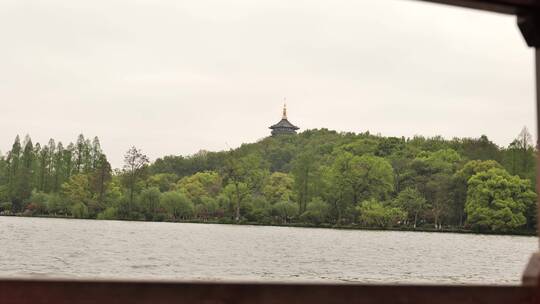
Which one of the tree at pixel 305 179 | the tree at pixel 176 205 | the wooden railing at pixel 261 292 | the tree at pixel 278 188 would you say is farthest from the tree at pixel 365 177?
the wooden railing at pixel 261 292

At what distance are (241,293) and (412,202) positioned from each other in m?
90.7

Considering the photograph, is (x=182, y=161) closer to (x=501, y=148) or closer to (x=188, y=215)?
(x=188, y=215)

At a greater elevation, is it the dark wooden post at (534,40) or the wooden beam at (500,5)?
the wooden beam at (500,5)

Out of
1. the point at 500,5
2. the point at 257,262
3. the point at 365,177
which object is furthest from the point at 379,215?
the point at 500,5

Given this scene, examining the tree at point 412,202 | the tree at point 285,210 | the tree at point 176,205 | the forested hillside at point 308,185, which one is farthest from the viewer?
the tree at point 176,205

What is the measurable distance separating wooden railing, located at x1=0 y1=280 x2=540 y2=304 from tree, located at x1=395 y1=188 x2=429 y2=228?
8889cm

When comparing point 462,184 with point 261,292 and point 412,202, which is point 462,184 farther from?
point 261,292

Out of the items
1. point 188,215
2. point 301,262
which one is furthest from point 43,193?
point 301,262

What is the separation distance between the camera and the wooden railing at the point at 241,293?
3938 mm

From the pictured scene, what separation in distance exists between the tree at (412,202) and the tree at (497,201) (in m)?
8.29

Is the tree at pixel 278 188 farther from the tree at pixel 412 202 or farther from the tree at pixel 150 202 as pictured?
the tree at pixel 412 202

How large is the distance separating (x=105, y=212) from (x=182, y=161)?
32933mm

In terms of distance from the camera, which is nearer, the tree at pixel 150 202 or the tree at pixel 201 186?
the tree at pixel 150 202

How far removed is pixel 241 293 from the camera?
418 cm
